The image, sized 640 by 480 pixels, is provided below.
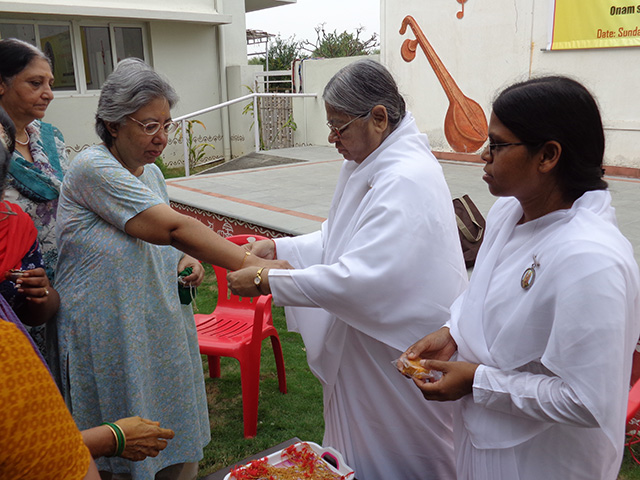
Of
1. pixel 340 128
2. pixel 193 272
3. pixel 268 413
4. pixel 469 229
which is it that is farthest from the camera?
pixel 469 229

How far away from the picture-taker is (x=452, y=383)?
1480 millimetres

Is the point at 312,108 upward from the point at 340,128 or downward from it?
downward

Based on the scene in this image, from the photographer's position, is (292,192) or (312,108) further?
(312,108)

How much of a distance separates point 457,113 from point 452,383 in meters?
8.43

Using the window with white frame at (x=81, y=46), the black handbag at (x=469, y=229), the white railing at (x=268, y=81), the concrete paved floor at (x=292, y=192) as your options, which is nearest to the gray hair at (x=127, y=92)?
the black handbag at (x=469, y=229)

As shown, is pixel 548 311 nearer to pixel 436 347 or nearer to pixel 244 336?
pixel 436 347

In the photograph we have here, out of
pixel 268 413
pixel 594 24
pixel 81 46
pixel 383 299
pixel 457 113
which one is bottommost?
pixel 268 413

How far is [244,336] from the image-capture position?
321 cm

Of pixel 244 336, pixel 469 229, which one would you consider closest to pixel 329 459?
pixel 244 336

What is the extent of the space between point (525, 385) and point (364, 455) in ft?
3.01

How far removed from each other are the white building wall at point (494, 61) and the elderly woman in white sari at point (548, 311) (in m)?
5.34

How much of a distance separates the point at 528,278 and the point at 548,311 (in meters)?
0.10

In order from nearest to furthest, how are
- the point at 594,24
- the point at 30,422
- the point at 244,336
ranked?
the point at 30,422 → the point at 244,336 → the point at 594,24

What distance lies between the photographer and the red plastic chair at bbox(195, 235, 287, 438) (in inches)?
122
